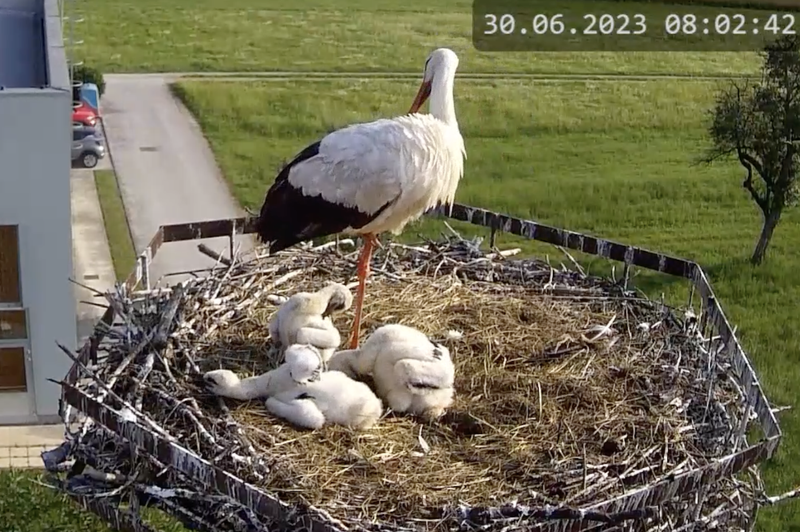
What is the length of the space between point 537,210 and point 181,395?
13.1 metres

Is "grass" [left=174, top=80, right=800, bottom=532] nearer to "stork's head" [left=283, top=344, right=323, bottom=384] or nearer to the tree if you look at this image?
the tree

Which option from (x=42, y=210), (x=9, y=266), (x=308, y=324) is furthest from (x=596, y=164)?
(x=308, y=324)

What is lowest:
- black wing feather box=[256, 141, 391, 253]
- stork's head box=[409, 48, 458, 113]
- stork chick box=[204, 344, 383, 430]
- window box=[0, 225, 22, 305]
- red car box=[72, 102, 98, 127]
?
red car box=[72, 102, 98, 127]

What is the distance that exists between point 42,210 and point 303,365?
384cm

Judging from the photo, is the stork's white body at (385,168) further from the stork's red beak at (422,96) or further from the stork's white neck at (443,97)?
the stork's red beak at (422,96)

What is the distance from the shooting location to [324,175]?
5141mm

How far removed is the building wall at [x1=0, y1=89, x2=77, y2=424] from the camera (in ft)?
23.7

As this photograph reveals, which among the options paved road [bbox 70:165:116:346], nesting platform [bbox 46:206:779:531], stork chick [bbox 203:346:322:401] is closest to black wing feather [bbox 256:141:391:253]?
nesting platform [bbox 46:206:779:531]

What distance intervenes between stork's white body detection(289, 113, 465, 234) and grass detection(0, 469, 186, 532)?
2790mm

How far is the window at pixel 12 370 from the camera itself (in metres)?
8.20

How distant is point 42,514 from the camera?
7395mm

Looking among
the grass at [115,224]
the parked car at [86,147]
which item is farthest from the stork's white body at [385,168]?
the parked car at [86,147]

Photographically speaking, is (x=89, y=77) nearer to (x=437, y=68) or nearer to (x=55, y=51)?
(x=55, y=51)

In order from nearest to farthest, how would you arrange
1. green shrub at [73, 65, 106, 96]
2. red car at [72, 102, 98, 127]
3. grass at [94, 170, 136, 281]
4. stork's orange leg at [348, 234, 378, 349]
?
stork's orange leg at [348, 234, 378, 349]
grass at [94, 170, 136, 281]
red car at [72, 102, 98, 127]
green shrub at [73, 65, 106, 96]
